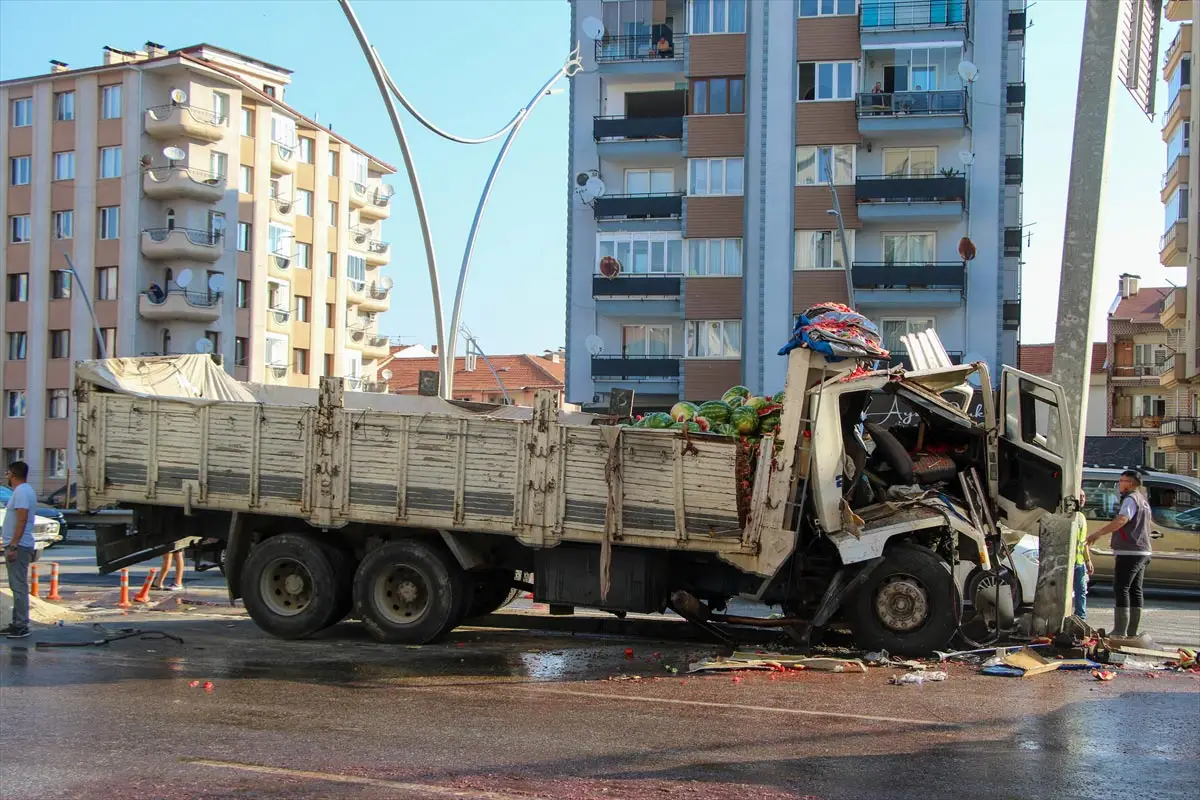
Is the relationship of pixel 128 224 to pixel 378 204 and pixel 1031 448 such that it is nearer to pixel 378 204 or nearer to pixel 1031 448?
pixel 378 204

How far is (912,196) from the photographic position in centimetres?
3888

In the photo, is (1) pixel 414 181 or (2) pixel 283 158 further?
(2) pixel 283 158

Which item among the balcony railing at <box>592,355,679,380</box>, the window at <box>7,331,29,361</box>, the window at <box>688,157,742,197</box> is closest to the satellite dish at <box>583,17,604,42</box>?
the window at <box>688,157,742,197</box>

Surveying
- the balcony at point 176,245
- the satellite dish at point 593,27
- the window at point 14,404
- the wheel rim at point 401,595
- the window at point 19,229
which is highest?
the satellite dish at point 593,27

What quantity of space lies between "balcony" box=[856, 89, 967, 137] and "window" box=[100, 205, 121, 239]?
112 feet

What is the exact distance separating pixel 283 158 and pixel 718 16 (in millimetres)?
29147

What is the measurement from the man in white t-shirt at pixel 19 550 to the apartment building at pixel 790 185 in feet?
95.8

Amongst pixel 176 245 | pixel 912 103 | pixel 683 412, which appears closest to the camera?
pixel 683 412

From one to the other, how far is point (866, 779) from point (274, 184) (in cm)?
6019

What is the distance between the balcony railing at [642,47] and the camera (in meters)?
41.8

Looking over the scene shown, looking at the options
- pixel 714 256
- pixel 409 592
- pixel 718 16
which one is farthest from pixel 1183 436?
pixel 409 592

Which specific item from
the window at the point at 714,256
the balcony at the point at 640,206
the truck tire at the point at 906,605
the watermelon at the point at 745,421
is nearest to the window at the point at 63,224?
the balcony at the point at 640,206

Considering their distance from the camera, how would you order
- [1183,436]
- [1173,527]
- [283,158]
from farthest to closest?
[283,158], [1183,436], [1173,527]

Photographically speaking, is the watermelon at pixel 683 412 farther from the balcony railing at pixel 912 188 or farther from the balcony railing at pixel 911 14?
the balcony railing at pixel 911 14
